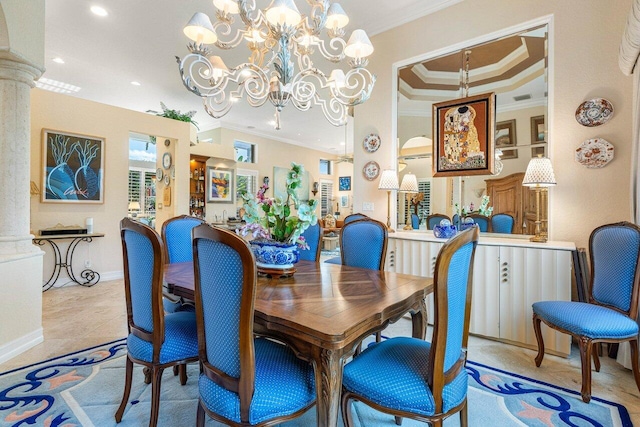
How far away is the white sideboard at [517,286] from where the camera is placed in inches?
96.0

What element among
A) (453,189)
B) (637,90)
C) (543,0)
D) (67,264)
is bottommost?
(67,264)

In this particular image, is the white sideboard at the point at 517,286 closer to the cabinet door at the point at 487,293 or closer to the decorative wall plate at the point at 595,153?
the cabinet door at the point at 487,293

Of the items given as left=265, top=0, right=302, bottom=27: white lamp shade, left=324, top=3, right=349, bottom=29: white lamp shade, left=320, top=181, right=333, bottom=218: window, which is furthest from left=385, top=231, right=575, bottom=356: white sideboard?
left=320, top=181, right=333, bottom=218: window

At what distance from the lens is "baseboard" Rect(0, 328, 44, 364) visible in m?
2.35

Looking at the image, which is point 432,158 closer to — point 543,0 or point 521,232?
point 521,232

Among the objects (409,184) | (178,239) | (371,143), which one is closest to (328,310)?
(178,239)

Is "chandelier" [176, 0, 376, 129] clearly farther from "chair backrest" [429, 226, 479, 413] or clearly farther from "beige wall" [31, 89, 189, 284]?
"beige wall" [31, 89, 189, 284]

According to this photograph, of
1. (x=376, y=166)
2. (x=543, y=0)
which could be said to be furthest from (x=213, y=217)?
(x=543, y=0)

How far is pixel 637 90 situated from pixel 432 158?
168 cm

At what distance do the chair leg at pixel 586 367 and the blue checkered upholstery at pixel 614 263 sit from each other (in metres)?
0.44

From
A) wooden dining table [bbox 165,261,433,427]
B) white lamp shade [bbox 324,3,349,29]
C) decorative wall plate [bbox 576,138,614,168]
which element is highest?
white lamp shade [bbox 324,3,349,29]

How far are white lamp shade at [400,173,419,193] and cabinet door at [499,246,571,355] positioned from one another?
1287 millimetres

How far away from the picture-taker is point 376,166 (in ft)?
13.0

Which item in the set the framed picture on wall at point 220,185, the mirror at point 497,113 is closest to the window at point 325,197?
the framed picture on wall at point 220,185
